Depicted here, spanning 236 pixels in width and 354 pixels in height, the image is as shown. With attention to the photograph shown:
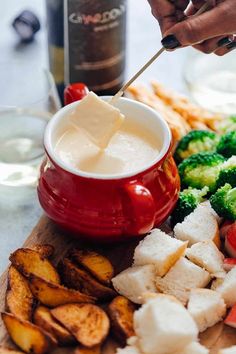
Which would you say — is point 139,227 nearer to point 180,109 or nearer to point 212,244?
point 212,244

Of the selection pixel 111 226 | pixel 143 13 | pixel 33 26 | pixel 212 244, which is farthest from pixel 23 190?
pixel 143 13

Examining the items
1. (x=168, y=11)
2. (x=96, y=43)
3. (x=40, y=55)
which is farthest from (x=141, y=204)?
(x=40, y=55)

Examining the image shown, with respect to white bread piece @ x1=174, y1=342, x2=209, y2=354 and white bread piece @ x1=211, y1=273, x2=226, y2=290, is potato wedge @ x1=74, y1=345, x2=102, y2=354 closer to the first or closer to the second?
white bread piece @ x1=174, y1=342, x2=209, y2=354

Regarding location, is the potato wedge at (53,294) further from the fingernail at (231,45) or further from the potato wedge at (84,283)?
the fingernail at (231,45)

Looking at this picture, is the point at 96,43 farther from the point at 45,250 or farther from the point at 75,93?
the point at 45,250

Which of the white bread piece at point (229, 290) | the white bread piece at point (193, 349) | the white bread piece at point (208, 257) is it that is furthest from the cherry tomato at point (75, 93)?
the white bread piece at point (193, 349)

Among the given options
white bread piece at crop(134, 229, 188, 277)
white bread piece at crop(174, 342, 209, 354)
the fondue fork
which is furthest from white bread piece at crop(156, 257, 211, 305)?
the fondue fork
